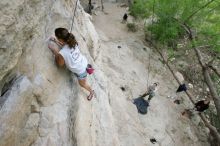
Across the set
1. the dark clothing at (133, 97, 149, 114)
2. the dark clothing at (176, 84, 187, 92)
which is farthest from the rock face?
the dark clothing at (176, 84, 187, 92)

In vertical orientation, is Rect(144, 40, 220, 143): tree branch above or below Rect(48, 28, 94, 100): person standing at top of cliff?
below

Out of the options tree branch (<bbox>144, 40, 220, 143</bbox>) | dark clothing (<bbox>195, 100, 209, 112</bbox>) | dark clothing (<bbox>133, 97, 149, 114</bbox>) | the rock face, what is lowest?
dark clothing (<bbox>133, 97, 149, 114</bbox>)

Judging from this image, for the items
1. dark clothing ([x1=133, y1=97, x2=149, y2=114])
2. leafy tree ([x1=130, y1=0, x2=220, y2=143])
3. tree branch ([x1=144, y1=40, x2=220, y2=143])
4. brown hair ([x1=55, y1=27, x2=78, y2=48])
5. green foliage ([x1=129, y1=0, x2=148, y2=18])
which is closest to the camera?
brown hair ([x1=55, y1=27, x2=78, y2=48])

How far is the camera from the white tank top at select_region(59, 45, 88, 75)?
571 centimetres

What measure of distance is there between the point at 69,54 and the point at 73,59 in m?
0.16

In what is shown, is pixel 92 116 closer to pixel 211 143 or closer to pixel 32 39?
pixel 32 39

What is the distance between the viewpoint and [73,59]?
19.2ft

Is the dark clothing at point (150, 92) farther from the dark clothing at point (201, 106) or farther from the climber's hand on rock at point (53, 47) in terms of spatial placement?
the climber's hand on rock at point (53, 47)

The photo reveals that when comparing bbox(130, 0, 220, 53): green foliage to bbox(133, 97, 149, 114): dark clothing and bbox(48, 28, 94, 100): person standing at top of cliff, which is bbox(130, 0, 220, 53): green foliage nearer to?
bbox(133, 97, 149, 114): dark clothing

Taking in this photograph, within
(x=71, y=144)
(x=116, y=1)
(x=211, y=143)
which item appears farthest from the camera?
(x=116, y=1)

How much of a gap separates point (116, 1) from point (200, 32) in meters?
6.32

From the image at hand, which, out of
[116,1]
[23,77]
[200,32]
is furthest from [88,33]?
[116,1]

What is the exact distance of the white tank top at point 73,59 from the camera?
5707 millimetres

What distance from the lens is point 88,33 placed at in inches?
359
